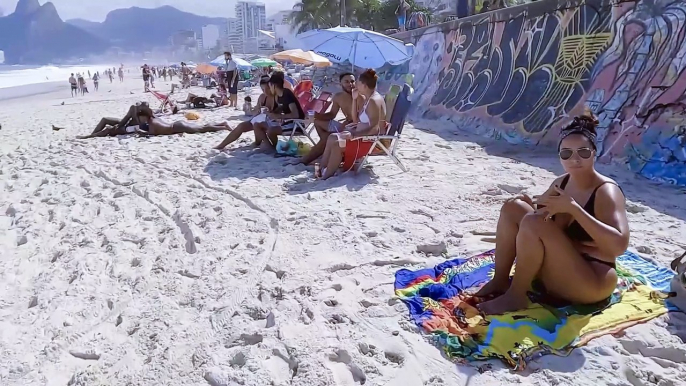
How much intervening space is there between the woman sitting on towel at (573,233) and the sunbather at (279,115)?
4244 millimetres

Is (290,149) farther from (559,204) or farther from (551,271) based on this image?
(559,204)

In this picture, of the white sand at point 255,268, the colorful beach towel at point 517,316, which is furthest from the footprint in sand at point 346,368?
the colorful beach towel at point 517,316

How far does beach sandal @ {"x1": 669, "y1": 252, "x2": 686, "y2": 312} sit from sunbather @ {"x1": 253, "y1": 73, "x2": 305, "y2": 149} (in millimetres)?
4519

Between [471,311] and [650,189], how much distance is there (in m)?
3.21

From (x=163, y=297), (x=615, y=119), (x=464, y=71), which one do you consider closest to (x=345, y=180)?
(x=163, y=297)

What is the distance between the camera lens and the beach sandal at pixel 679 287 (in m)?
2.38

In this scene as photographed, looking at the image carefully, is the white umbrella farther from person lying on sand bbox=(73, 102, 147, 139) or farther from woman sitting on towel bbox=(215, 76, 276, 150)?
person lying on sand bbox=(73, 102, 147, 139)

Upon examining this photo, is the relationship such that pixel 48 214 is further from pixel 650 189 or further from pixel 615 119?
pixel 615 119

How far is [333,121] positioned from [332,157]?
0.86 m

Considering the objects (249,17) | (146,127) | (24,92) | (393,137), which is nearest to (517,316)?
(393,137)

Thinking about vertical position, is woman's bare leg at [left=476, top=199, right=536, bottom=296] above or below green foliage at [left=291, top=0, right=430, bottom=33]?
below

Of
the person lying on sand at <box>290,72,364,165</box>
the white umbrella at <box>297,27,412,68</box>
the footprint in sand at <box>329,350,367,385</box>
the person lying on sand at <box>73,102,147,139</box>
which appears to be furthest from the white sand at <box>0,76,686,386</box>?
the white umbrella at <box>297,27,412,68</box>

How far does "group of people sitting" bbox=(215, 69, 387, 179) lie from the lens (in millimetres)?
4953

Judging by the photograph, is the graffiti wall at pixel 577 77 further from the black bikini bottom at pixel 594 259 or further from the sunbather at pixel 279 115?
the sunbather at pixel 279 115
